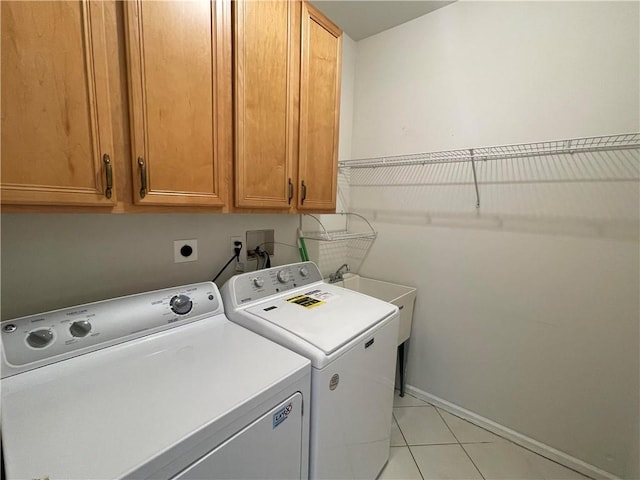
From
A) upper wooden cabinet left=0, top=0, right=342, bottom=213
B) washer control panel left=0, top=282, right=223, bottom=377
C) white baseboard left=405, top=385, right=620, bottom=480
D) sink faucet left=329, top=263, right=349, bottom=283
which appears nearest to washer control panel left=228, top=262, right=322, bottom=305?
washer control panel left=0, top=282, right=223, bottom=377

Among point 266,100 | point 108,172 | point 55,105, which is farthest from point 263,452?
point 266,100

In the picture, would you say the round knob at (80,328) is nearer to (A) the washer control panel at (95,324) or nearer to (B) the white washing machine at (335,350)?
(A) the washer control panel at (95,324)

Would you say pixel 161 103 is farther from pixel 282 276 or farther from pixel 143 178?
pixel 282 276

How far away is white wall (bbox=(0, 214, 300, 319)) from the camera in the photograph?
3.06 feet

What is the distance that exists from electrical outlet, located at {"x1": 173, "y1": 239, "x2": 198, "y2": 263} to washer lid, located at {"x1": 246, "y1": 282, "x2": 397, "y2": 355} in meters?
0.43

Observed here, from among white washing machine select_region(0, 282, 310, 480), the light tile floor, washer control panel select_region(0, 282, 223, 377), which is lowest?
the light tile floor

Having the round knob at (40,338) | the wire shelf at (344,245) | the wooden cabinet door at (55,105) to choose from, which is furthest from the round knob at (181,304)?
the wire shelf at (344,245)

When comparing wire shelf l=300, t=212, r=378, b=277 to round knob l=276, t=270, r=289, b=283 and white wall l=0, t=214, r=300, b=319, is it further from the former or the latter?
white wall l=0, t=214, r=300, b=319

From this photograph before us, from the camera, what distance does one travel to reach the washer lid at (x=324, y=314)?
1.02 metres

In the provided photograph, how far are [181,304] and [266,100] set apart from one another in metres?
0.97

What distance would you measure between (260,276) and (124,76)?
0.94 metres

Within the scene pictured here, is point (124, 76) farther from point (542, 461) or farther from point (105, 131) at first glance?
point (542, 461)

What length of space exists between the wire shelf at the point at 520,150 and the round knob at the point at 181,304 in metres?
1.67

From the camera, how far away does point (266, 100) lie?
4.06ft
